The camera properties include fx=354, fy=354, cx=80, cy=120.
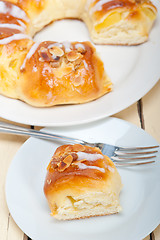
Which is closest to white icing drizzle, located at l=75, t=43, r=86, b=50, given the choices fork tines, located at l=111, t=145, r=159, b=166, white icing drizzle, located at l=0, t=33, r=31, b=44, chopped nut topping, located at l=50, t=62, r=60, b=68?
chopped nut topping, located at l=50, t=62, r=60, b=68

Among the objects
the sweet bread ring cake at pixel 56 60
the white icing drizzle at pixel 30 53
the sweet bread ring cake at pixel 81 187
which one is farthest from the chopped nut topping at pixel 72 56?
the sweet bread ring cake at pixel 81 187

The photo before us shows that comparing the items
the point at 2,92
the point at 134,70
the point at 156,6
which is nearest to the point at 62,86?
the point at 2,92

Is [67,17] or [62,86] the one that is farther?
[67,17]

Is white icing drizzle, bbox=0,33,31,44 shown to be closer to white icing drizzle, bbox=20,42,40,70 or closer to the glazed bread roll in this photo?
the glazed bread roll

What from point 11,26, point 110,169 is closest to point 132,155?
point 110,169

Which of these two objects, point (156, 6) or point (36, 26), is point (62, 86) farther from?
point (156, 6)

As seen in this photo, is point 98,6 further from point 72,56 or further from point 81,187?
point 81,187
